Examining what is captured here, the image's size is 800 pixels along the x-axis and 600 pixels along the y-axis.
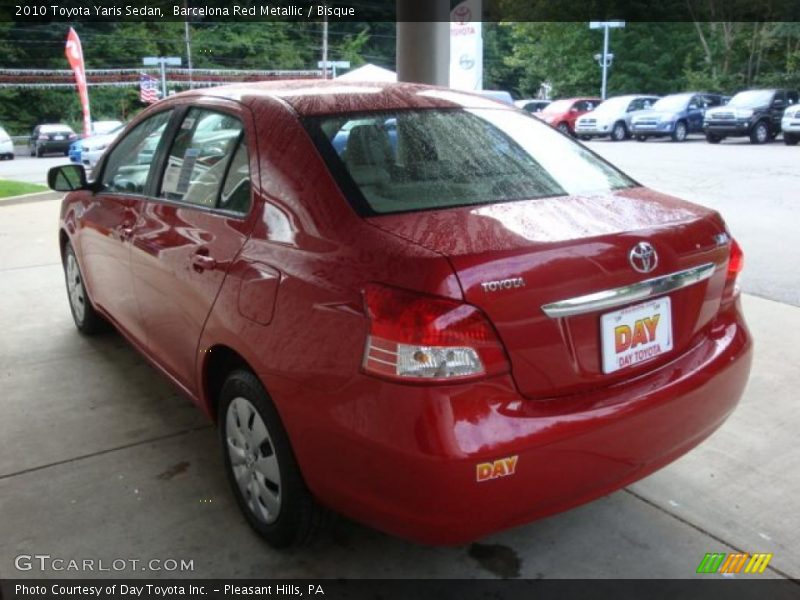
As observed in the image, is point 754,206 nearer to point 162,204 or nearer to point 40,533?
point 162,204

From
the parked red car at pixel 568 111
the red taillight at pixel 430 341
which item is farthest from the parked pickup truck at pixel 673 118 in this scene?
the red taillight at pixel 430 341

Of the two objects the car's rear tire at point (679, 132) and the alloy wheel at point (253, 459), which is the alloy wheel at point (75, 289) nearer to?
the alloy wheel at point (253, 459)

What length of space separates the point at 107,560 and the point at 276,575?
0.62 meters

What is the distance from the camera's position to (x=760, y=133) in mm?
23016

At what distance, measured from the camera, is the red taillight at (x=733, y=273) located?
2.71m

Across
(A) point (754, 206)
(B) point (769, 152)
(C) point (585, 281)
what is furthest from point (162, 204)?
(B) point (769, 152)

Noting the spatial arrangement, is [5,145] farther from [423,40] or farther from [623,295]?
[623,295]

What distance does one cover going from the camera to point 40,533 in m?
2.86

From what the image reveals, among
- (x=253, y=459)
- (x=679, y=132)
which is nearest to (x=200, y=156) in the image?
(x=253, y=459)

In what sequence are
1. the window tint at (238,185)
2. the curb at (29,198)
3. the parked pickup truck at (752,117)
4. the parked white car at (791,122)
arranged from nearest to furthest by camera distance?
1. the window tint at (238,185)
2. the curb at (29,198)
3. the parked white car at (791,122)
4. the parked pickup truck at (752,117)

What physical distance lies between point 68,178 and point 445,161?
280cm

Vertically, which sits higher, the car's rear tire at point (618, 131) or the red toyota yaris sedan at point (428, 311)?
the red toyota yaris sedan at point (428, 311)

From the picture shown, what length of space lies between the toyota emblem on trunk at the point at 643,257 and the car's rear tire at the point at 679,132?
2524 centimetres
